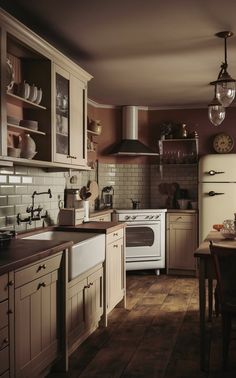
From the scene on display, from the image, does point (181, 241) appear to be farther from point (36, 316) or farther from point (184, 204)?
point (36, 316)

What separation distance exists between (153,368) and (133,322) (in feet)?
3.46

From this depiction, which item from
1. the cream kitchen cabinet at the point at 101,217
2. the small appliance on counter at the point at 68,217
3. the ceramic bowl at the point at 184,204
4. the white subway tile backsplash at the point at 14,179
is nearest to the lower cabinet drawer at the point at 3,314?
the white subway tile backsplash at the point at 14,179

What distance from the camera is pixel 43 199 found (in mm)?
4195

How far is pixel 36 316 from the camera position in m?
2.55

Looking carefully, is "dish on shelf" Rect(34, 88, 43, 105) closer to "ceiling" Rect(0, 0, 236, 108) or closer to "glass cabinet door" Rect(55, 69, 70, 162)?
"glass cabinet door" Rect(55, 69, 70, 162)

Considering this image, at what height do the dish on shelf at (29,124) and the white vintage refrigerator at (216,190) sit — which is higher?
the dish on shelf at (29,124)

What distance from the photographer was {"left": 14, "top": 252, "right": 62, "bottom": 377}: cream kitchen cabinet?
7.63 feet

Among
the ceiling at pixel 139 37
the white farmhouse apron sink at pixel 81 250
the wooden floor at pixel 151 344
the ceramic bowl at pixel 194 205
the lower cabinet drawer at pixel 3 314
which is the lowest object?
the wooden floor at pixel 151 344

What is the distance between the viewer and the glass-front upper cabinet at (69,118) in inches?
149

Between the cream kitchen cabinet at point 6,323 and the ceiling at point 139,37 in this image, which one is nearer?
the cream kitchen cabinet at point 6,323

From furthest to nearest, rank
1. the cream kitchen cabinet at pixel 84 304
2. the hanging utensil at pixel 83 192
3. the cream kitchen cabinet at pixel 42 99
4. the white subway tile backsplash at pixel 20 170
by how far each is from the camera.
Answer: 1. the hanging utensil at pixel 83 192
2. the white subway tile backsplash at pixel 20 170
3. the cream kitchen cabinet at pixel 84 304
4. the cream kitchen cabinet at pixel 42 99

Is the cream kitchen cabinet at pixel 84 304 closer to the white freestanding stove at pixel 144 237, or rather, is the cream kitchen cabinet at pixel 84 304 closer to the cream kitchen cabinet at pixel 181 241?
the white freestanding stove at pixel 144 237

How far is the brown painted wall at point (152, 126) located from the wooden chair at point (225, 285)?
12.4 feet

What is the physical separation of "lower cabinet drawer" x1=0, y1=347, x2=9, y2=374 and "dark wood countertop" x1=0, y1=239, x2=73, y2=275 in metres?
0.40
